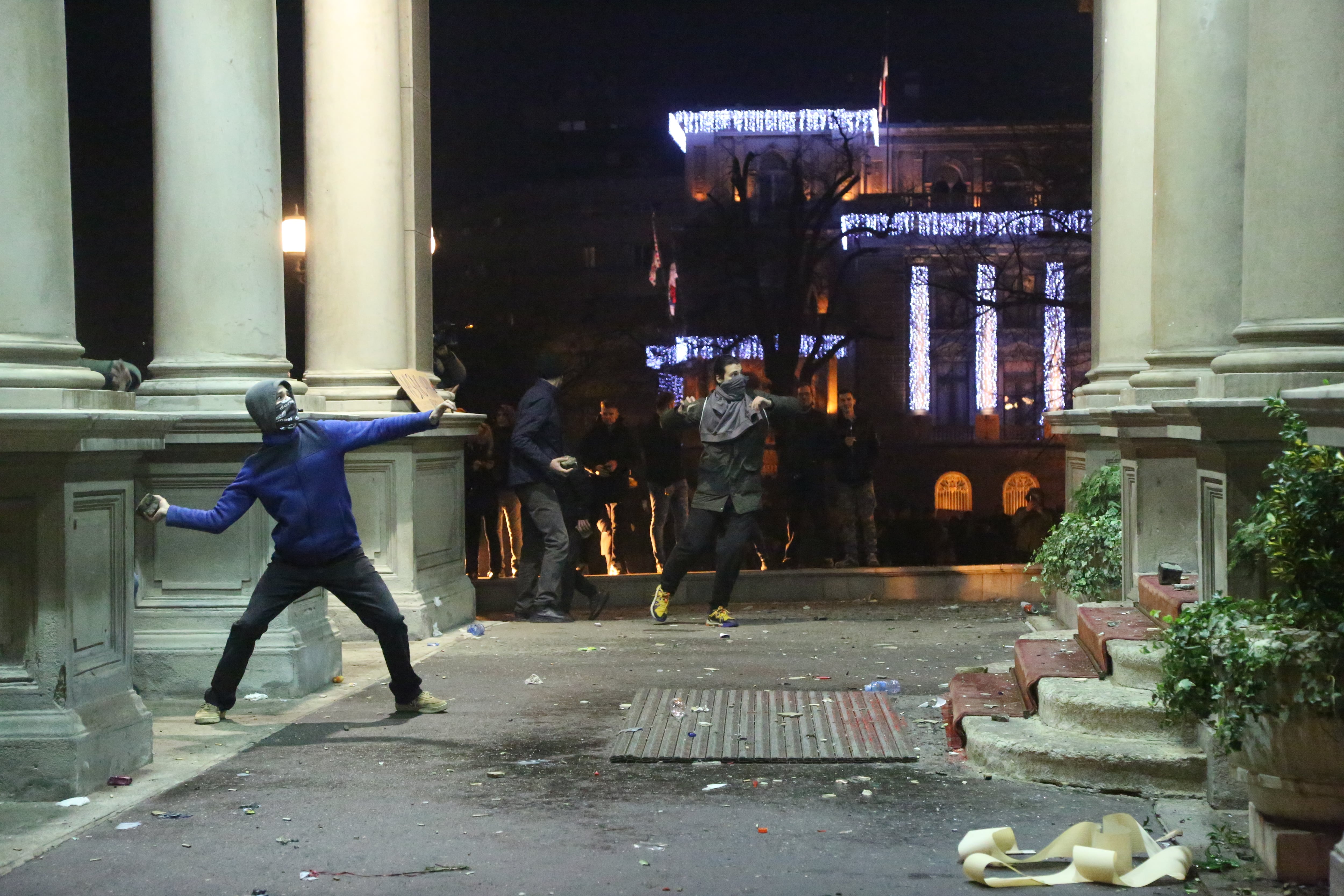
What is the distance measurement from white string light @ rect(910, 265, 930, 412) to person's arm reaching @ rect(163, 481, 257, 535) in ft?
152

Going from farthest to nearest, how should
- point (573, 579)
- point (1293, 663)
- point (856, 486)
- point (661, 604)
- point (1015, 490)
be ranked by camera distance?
point (1015, 490), point (856, 486), point (573, 579), point (661, 604), point (1293, 663)

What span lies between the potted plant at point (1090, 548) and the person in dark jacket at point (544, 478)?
395cm

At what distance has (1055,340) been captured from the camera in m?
48.5

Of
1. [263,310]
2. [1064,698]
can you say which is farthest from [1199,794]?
[263,310]

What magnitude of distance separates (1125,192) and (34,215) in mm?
7730

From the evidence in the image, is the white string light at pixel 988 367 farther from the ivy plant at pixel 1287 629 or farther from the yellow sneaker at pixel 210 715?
the ivy plant at pixel 1287 629

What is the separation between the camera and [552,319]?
42.6 metres

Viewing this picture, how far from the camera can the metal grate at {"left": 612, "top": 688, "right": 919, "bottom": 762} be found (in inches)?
278

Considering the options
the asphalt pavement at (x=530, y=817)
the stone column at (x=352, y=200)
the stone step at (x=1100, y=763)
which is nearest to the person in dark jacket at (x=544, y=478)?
the stone column at (x=352, y=200)

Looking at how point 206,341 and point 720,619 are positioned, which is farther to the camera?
point 720,619

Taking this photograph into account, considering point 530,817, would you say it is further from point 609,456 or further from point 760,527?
point 760,527

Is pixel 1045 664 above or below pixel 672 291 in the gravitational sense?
below

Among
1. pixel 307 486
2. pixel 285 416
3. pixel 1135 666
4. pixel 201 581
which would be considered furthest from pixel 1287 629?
pixel 201 581

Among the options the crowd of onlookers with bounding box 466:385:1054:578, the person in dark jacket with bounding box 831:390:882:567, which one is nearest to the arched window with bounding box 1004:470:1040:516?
the crowd of onlookers with bounding box 466:385:1054:578
